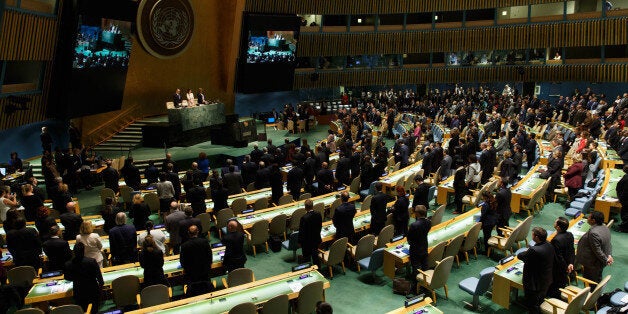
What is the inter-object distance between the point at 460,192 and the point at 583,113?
1046cm

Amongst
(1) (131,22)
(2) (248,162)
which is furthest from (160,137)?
(2) (248,162)

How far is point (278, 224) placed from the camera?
10.2 metres

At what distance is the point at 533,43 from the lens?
1067 inches

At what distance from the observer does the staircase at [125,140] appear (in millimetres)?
19672

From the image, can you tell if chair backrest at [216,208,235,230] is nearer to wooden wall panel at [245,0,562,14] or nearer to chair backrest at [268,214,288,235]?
chair backrest at [268,214,288,235]

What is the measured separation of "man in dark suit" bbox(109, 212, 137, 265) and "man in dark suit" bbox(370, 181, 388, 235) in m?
4.53

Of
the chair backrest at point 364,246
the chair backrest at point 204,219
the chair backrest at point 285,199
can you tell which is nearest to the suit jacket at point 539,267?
the chair backrest at point 364,246

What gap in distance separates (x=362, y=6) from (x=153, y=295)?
2613cm

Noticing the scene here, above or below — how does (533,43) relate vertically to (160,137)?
above

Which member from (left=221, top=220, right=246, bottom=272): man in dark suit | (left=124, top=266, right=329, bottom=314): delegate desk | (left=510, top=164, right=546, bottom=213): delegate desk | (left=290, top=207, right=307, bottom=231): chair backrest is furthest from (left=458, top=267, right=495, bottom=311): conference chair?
(left=510, top=164, right=546, bottom=213): delegate desk

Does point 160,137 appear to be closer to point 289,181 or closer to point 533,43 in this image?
point 289,181

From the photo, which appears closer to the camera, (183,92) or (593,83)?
(183,92)

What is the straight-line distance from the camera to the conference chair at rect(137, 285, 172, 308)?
21.7 ft

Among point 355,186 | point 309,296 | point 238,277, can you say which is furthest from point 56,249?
point 355,186
